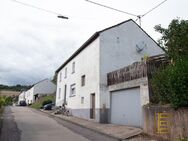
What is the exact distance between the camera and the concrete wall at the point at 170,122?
9.50m

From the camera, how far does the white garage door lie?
14.5 metres

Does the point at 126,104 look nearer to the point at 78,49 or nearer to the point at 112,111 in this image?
the point at 112,111

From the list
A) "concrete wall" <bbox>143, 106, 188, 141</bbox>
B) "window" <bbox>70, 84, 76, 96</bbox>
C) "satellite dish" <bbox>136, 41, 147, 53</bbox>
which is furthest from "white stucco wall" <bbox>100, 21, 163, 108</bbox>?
"window" <bbox>70, 84, 76, 96</bbox>

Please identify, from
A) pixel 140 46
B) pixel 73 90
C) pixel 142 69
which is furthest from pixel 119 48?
pixel 73 90

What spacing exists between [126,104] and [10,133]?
7.43 metres

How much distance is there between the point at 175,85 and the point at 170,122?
1.67 m

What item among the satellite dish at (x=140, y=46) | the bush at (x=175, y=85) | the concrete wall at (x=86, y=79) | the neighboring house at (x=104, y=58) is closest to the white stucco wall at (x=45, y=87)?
the concrete wall at (x=86, y=79)

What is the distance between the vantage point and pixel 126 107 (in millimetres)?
15648

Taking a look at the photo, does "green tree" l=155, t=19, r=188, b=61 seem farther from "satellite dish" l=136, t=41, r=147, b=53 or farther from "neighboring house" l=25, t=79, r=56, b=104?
"neighboring house" l=25, t=79, r=56, b=104

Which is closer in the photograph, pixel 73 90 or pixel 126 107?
pixel 126 107

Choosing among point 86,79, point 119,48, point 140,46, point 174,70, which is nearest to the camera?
point 174,70

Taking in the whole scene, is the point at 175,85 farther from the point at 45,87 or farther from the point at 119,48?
the point at 45,87

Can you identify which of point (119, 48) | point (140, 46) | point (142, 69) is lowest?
point (142, 69)

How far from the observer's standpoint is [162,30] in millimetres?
13039
